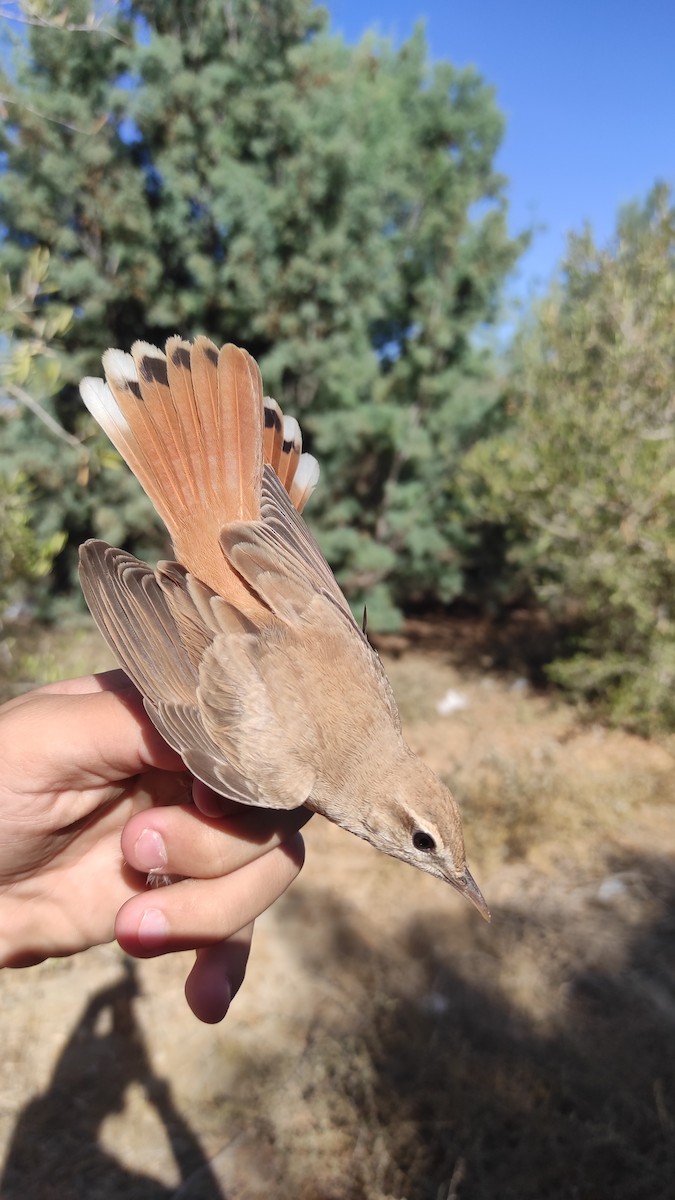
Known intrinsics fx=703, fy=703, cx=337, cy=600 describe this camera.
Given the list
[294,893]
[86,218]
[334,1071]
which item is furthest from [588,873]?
[86,218]

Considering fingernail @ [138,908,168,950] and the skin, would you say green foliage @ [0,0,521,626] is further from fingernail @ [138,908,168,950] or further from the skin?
fingernail @ [138,908,168,950]

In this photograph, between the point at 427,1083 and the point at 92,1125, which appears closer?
the point at 92,1125

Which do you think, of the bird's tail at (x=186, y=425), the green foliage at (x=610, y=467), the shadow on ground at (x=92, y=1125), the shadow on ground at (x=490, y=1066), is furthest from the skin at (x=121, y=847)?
the green foliage at (x=610, y=467)

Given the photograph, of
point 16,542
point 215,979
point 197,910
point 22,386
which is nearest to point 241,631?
point 197,910

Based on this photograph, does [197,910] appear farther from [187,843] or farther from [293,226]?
[293,226]

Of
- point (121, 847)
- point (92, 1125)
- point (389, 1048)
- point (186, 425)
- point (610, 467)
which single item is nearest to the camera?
point (121, 847)

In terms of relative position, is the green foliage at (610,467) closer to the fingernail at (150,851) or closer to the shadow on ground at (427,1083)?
the shadow on ground at (427,1083)

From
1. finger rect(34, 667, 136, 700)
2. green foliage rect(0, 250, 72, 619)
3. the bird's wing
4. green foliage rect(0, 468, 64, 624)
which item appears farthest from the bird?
green foliage rect(0, 468, 64, 624)
